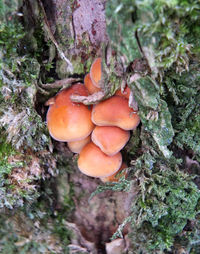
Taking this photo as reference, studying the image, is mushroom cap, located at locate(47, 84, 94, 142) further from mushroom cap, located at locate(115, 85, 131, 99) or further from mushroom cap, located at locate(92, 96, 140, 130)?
mushroom cap, located at locate(115, 85, 131, 99)

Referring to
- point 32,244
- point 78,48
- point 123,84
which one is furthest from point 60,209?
point 78,48

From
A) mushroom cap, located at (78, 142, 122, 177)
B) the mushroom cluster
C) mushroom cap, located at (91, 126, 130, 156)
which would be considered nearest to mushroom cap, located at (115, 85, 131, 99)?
the mushroom cluster

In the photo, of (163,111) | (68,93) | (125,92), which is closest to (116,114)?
(125,92)

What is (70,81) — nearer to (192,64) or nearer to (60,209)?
(192,64)

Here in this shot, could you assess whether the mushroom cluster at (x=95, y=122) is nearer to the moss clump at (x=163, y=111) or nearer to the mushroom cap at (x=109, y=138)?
the mushroom cap at (x=109, y=138)

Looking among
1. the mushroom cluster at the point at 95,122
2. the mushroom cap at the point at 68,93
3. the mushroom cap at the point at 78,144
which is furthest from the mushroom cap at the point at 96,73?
the mushroom cap at the point at 78,144

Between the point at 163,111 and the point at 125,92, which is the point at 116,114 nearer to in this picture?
the point at 125,92

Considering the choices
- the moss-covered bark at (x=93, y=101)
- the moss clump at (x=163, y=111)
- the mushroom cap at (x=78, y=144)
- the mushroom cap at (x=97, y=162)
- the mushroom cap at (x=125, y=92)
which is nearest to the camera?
the moss clump at (x=163, y=111)
